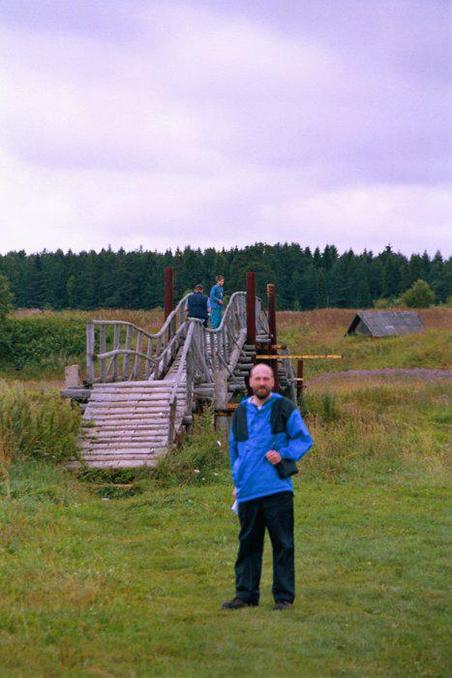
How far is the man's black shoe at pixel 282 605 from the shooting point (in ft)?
23.8

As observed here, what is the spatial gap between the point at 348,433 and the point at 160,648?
13.4 meters

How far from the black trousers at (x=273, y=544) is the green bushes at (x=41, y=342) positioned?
1597 inches

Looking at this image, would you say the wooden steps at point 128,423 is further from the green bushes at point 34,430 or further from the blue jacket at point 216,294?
Result: the blue jacket at point 216,294

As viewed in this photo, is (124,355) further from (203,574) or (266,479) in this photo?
(266,479)

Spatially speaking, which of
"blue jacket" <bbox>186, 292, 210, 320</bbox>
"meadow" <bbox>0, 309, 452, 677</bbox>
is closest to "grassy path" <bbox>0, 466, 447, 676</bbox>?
"meadow" <bbox>0, 309, 452, 677</bbox>

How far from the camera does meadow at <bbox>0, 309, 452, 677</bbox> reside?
6.04 metres

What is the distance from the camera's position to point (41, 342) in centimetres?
5028

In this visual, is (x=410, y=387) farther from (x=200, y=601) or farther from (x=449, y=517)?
(x=200, y=601)

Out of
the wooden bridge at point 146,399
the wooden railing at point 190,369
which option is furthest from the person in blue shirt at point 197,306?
the wooden railing at point 190,369

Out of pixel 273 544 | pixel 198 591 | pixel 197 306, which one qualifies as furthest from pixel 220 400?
pixel 273 544

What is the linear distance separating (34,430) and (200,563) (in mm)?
6192

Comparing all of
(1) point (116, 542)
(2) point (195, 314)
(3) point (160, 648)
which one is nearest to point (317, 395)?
(2) point (195, 314)

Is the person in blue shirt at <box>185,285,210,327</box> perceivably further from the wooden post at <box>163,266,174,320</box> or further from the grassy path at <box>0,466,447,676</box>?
the grassy path at <box>0,466,447,676</box>

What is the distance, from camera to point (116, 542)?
9883mm
